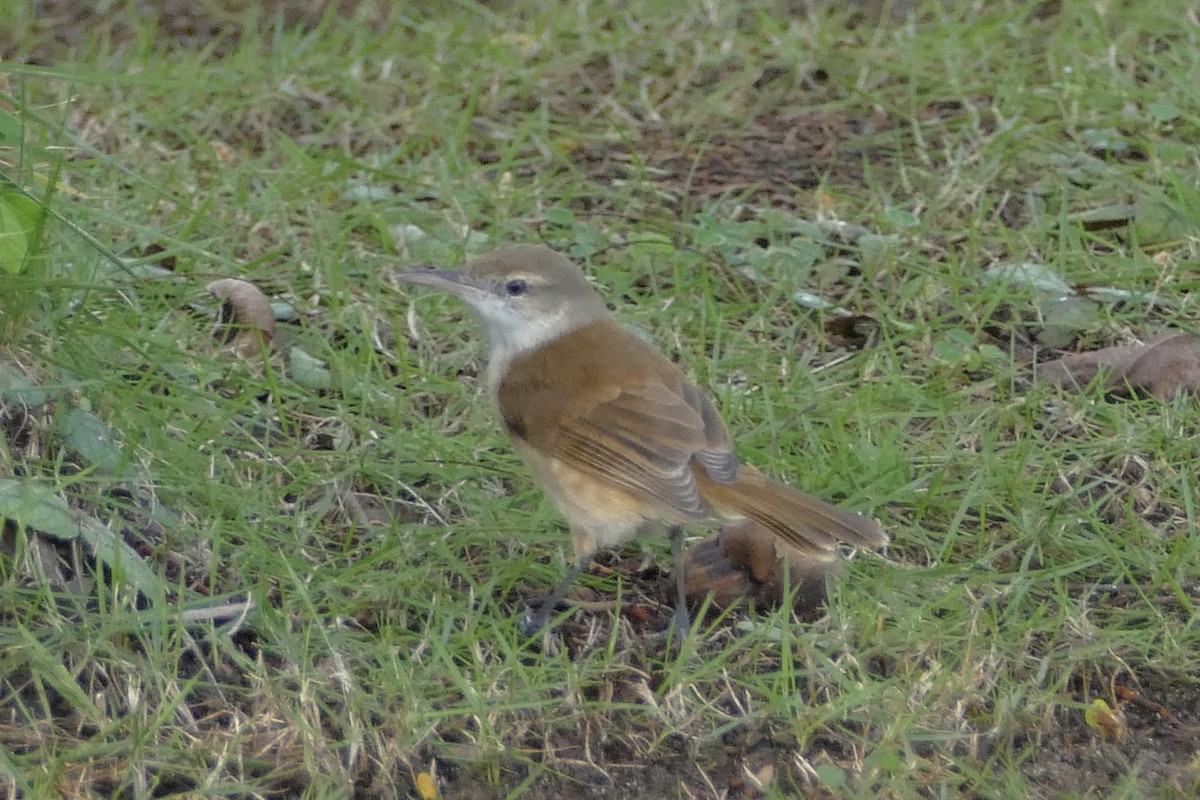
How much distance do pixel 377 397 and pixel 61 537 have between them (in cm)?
133

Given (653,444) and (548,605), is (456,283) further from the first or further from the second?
(548,605)

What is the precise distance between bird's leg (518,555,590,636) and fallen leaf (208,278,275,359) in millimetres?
1439

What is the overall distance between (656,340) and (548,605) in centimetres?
150

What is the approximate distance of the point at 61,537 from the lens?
410cm

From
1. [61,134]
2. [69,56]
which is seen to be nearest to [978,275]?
[61,134]

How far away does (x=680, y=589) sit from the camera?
441 cm

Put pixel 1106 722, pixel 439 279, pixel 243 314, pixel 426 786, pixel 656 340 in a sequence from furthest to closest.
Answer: pixel 656 340 < pixel 243 314 < pixel 439 279 < pixel 1106 722 < pixel 426 786

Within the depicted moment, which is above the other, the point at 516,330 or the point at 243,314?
the point at 516,330

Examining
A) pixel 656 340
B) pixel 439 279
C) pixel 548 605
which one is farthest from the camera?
pixel 656 340

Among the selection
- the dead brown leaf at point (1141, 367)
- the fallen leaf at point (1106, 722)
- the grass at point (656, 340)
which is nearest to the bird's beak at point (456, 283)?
the grass at point (656, 340)

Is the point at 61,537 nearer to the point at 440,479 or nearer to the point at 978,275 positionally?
the point at 440,479

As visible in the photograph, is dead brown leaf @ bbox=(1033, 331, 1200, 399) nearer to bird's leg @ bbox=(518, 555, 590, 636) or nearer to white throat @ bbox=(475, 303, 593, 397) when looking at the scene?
white throat @ bbox=(475, 303, 593, 397)

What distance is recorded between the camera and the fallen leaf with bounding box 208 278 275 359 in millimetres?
5414

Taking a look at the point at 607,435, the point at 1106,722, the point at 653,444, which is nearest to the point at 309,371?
the point at 607,435
